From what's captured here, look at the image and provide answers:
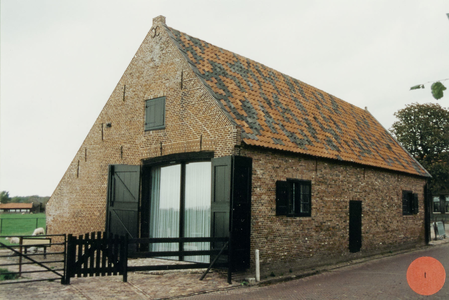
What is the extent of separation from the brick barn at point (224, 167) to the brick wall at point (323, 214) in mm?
43

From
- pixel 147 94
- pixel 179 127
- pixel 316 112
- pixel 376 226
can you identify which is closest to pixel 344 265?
pixel 376 226

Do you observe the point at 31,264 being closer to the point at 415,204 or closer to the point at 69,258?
the point at 69,258

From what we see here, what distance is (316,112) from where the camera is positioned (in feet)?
51.9

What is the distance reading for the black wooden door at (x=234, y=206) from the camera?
9.95 meters

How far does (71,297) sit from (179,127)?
557 cm

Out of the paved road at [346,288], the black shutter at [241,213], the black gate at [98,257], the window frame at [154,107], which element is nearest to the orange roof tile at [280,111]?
the black shutter at [241,213]

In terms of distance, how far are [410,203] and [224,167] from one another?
12.4m

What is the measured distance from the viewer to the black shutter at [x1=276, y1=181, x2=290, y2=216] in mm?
11148

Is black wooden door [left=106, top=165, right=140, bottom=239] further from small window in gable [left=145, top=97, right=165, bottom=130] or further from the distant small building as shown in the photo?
the distant small building

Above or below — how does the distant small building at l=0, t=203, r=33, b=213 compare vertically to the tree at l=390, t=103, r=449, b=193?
below

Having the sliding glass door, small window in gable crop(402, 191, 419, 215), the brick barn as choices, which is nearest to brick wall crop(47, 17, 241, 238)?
the brick barn

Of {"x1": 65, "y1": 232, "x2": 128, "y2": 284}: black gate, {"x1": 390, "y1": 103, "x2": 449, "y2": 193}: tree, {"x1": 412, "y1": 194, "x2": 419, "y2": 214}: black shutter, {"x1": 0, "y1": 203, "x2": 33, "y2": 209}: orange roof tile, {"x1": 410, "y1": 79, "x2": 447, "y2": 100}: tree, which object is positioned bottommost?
{"x1": 0, "y1": 203, "x2": 33, "y2": 209}: orange roof tile

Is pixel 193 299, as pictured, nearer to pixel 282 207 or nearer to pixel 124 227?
pixel 282 207

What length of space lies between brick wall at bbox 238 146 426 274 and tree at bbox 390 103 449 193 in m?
21.9
